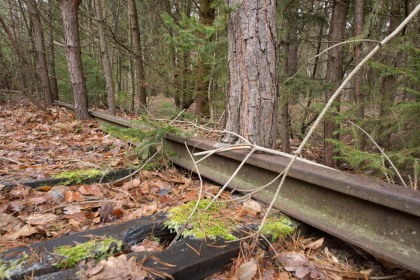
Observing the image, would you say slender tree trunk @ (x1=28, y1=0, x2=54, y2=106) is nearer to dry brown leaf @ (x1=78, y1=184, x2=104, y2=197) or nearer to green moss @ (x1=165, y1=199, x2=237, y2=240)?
dry brown leaf @ (x1=78, y1=184, x2=104, y2=197)

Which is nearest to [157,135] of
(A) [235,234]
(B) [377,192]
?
(A) [235,234]

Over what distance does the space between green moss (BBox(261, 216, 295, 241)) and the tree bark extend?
82cm

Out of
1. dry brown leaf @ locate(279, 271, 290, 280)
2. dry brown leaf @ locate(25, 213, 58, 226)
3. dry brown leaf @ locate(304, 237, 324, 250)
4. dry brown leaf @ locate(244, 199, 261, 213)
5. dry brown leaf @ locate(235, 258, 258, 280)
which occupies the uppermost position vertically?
dry brown leaf @ locate(25, 213, 58, 226)

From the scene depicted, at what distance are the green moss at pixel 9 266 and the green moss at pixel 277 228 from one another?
4.37 ft

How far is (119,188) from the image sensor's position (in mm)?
2416

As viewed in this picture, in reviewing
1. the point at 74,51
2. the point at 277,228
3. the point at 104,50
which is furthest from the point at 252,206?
the point at 74,51

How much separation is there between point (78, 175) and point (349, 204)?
2.33m

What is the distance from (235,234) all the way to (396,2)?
213 inches

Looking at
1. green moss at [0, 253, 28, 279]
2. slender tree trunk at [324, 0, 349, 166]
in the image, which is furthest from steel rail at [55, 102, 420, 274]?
slender tree trunk at [324, 0, 349, 166]

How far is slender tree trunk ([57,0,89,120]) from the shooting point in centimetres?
589

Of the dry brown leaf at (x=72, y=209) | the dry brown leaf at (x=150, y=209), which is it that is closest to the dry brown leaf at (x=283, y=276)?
the dry brown leaf at (x=150, y=209)

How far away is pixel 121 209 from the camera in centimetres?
198

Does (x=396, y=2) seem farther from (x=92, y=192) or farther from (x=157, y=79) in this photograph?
(x=157, y=79)

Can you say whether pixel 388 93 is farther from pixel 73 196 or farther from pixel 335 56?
pixel 73 196
